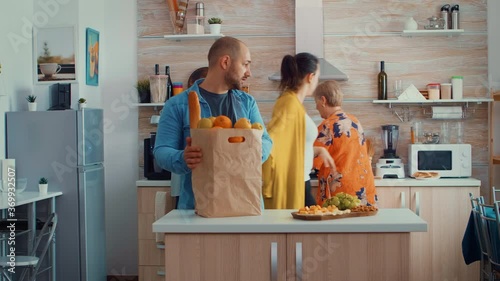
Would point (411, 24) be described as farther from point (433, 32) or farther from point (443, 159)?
point (443, 159)

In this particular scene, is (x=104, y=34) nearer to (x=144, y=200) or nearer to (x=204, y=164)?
(x=144, y=200)

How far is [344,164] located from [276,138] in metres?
0.68

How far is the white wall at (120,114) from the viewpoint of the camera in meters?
5.77

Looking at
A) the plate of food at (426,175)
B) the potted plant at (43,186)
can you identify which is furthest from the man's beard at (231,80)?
the plate of food at (426,175)

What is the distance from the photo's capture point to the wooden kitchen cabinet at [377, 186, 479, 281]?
5102 mm

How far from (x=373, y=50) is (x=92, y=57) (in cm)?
210

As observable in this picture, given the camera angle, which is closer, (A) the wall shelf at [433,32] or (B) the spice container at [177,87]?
(A) the wall shelf at [433,32]

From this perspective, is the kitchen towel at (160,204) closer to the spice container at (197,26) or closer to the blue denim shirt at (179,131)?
the spice container at (197,26)

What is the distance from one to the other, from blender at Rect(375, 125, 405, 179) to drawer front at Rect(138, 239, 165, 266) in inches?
65.5

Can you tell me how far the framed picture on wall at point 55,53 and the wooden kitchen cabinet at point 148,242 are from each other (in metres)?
0.98

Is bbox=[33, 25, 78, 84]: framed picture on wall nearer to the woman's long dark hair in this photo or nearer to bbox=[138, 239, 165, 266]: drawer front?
bbox=[138, 239, 165, 266]: drawer front

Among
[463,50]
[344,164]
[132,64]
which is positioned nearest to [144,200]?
[132,64]

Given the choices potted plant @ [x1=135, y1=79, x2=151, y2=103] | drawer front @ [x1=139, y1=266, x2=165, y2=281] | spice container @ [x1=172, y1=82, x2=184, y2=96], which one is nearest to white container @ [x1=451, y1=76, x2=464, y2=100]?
spice container @ [x1=172, y1=82, x2=184, y2=96]

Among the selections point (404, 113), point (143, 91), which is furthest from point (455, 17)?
point (143, 91)
